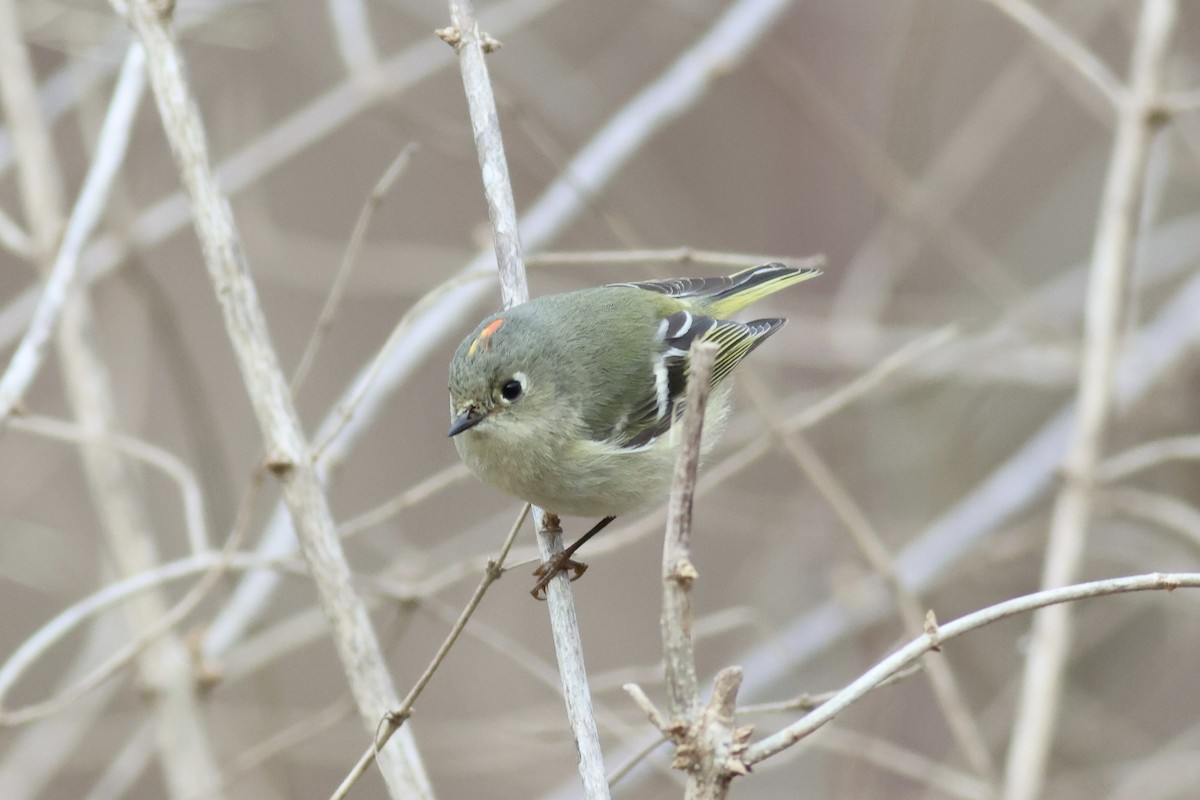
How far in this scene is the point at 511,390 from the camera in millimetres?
2348

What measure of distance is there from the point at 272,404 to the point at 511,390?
64 centimetres

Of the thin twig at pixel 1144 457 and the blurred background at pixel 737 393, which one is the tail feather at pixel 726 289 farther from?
the thin twig at pixel 1144 457

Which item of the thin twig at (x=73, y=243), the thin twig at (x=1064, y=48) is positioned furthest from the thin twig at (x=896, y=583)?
the thin twig at (x=73, y=243)

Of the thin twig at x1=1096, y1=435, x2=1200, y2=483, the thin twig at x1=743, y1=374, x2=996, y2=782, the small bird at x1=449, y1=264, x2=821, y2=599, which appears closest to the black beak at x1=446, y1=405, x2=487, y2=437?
the small bird at x1=449, y1=264, x2=821, y2=599

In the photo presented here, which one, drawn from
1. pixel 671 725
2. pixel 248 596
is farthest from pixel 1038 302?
pixel 671 725

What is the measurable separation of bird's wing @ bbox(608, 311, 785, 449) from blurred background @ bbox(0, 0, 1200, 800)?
0.19 metres

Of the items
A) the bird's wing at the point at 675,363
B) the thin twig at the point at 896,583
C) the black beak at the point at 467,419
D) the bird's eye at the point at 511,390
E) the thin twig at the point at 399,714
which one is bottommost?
the thin twig at the point at 399,714

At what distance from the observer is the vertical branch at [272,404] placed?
5.42 ft

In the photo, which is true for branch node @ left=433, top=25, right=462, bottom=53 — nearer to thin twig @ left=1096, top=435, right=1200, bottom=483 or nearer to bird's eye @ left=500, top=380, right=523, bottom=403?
bird's eye @ left=500, top=380, right=523, bottom=403

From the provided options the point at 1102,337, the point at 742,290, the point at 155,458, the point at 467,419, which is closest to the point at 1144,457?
the point at 1102,337

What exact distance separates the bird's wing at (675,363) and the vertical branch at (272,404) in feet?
2.82

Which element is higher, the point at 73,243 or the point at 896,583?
the point at 73,243

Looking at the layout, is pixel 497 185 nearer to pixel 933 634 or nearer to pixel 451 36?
pixel 451 36

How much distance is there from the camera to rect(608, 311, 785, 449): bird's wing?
254 centimetres
